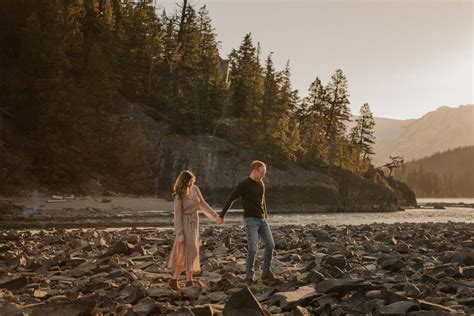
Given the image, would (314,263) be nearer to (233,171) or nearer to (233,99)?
(233,171)

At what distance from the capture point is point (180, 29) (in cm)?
6575

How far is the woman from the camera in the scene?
916 cm

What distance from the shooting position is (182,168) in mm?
50906

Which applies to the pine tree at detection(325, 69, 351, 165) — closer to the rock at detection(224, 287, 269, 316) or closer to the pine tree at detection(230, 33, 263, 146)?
the pine tree at detection(230, 33, 263, 146)

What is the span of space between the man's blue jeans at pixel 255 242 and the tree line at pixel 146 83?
38288mm

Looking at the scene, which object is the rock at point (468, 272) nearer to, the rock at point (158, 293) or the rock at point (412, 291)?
the rock at point (412, 291)

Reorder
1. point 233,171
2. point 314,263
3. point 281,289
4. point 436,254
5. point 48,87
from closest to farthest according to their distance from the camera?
point 281,289 → point 314,263 → point 436,254 → point 48,87 → point 233,171

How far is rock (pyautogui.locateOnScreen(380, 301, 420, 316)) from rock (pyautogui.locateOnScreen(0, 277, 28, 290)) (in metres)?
6.70

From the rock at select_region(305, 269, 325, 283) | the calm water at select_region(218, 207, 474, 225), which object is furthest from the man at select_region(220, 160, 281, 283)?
the calm water at select_region(218, 207, 474, 225)

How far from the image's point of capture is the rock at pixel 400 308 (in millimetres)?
5930

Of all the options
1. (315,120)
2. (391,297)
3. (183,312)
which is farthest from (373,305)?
(315,120)

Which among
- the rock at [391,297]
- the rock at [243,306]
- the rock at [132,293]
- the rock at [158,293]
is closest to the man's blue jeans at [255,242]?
the rock at [158,293]

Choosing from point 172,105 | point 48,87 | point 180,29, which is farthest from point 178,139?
point 180,29

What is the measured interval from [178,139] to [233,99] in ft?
53.9
